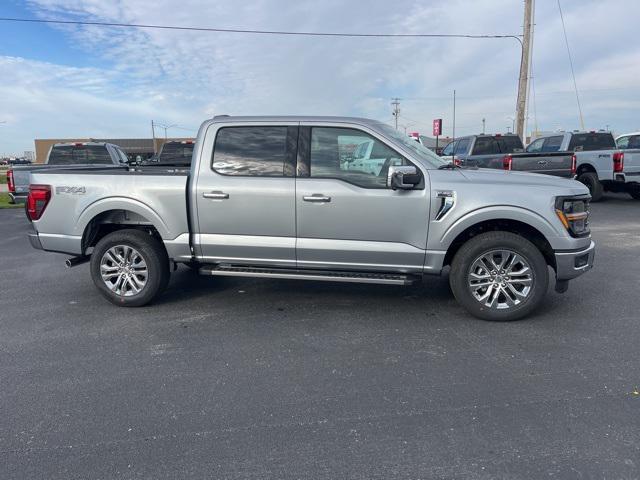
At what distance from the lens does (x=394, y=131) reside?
5277 mm

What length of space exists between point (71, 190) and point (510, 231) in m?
4.51

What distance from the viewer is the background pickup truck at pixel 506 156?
1102 cm

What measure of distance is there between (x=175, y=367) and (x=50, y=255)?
537 cm

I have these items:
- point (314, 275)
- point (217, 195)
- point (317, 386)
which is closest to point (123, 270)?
point (217, 195)

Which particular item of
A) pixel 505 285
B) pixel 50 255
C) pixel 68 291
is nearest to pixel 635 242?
pixel 505 285

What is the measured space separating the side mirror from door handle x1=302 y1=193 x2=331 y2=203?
63 cm

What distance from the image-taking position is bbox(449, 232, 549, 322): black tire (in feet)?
15.4

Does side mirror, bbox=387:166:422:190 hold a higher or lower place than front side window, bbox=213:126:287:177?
lower

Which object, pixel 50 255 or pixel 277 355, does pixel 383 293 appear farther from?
pixel 50 255

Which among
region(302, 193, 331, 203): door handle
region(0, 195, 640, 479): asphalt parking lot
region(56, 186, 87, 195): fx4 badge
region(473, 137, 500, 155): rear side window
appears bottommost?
region(0, 195, 640, 479): asphalt parking lot

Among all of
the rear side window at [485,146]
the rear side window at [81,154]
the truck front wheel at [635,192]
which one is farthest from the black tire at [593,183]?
the rear side window at [81,154]

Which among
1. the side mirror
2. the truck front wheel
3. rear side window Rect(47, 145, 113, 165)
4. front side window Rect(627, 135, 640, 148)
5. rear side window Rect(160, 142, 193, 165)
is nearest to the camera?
the side mirror

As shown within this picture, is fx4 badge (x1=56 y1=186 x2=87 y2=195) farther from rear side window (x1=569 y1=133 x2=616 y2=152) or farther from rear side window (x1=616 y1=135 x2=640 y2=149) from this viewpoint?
rear side window (x1=616 y1=135 x2=640 y2=149)

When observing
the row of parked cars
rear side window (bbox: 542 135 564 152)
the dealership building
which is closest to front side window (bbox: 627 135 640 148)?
the row of parked cars
